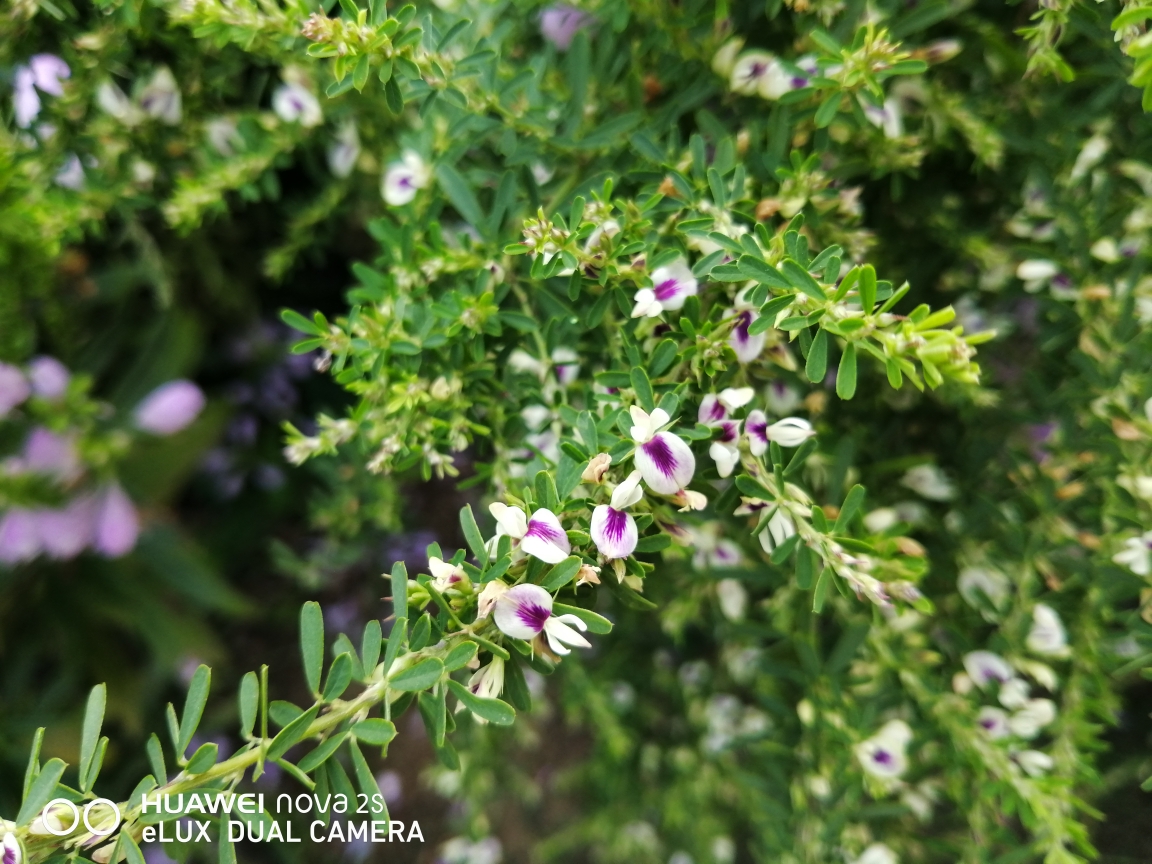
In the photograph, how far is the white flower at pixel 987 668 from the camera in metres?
0.71

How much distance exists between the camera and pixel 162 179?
82 centimetres

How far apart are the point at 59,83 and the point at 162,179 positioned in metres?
0.15

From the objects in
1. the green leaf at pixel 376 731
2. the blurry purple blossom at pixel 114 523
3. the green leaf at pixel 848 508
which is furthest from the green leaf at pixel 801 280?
the blurry purple blossom at pixel 114 523

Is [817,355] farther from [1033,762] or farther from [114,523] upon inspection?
[114,523]

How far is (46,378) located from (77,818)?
2.49ft

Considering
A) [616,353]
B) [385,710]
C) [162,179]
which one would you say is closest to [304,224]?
[162,179]

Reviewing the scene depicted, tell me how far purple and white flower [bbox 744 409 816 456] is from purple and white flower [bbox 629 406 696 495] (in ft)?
0.23

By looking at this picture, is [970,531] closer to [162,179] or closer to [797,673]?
[797,673]

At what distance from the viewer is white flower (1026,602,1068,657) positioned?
27.1 inches

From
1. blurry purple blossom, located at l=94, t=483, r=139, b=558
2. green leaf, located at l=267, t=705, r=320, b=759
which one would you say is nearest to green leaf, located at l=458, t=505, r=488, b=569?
green leaf, located at l=267, t=705, r=320, b=759

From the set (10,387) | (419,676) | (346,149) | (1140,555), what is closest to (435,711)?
(419,676)

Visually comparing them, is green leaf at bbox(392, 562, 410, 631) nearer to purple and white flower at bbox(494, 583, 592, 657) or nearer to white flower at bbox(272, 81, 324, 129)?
purple and white flower at bbox(494, 583, 592, 657)

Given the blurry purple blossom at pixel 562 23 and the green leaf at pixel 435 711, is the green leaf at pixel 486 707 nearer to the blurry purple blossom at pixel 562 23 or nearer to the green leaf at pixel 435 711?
the green leaf at pixel 435 711

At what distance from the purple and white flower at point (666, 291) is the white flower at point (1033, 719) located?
523 mm
